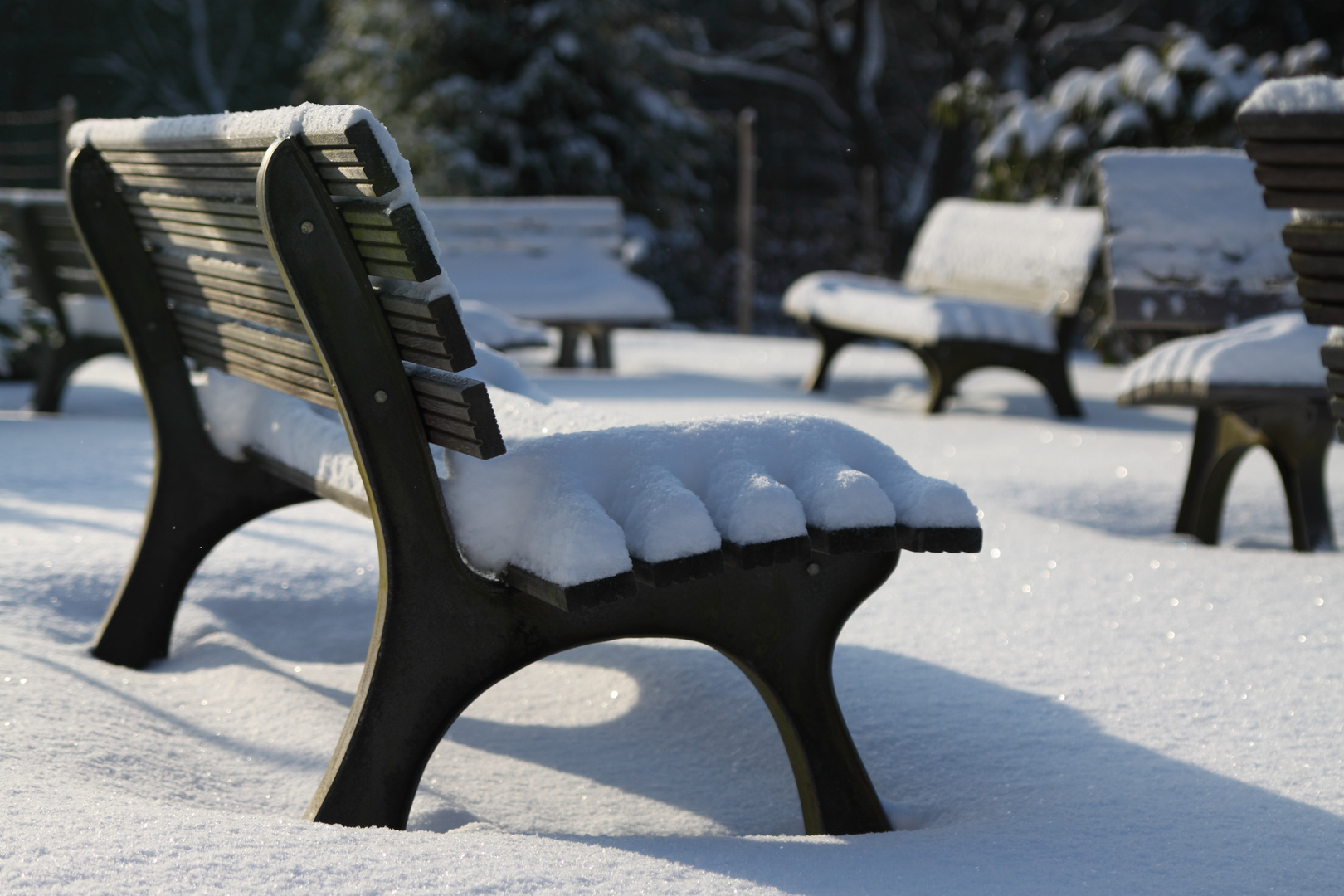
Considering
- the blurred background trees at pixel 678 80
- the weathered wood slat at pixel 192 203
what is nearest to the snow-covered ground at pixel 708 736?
the weathered wood slat at pixel 192 203

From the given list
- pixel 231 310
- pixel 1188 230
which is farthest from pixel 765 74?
pixel 231 310

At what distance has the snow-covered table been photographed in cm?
319

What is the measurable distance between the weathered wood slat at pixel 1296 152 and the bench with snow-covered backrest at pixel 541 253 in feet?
17.6

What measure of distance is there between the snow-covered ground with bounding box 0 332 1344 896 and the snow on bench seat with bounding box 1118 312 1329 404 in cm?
39

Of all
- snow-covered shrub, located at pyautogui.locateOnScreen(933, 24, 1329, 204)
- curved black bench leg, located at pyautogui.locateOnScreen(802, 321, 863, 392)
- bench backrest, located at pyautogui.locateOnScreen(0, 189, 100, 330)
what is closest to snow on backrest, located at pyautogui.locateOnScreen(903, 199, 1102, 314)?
curved black bench leg, located at pyautogui.locateOnScreen(802, 321, 863, 392)

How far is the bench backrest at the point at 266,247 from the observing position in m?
1.44

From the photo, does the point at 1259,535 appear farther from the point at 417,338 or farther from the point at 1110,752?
the point at 417,338

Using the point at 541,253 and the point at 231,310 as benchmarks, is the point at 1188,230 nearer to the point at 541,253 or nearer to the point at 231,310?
the point at 231,310

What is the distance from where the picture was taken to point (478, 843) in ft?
5.00

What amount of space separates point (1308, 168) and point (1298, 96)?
0.09 m

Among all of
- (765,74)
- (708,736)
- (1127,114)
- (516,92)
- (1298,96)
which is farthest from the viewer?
(765,74)

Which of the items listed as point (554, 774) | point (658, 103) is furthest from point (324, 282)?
point (658, 103)

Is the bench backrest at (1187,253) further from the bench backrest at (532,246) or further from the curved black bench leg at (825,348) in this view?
the bench backrest at (532,246)

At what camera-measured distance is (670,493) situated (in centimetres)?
155
